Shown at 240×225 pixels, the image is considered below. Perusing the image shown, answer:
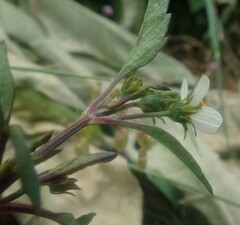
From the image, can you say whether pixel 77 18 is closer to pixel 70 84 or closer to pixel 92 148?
pixel 70 84

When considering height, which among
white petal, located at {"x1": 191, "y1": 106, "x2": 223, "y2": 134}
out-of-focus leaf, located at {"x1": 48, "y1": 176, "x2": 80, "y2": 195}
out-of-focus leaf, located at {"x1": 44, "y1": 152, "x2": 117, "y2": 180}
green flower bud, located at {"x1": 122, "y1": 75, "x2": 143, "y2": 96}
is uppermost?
white petal, located at {"x1": 191, "y1": 106, "x2": 223, "y2": 134}

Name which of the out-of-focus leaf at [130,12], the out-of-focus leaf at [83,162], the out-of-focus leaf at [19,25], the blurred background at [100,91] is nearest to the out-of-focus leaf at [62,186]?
the out-of-focus leaf at [83,162]

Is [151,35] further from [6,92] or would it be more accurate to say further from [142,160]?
[142,160]

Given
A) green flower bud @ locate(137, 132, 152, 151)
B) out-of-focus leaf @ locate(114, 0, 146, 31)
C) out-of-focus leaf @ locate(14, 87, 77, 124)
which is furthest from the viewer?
out-of-focus leaf @ locate(114, 0, 146, 31)

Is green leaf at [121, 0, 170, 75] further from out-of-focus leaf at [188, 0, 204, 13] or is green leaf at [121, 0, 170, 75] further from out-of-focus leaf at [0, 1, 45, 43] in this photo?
out-of-focus leaf at [188, 0, 204, 13]

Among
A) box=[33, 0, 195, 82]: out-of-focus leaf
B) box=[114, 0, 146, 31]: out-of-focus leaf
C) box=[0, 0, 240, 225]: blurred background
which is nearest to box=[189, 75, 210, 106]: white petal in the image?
box=[0, 0, 240, 225]: blurred background

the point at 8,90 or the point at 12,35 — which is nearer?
the point at 8,90

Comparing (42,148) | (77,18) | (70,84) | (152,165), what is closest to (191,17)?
(77,18)
